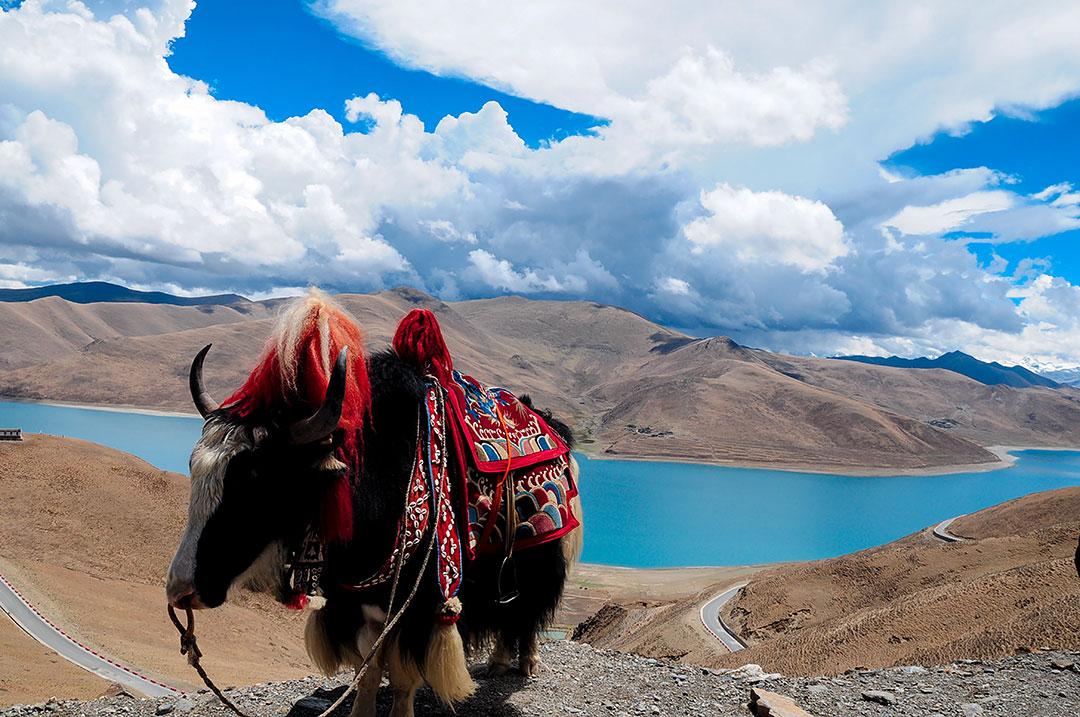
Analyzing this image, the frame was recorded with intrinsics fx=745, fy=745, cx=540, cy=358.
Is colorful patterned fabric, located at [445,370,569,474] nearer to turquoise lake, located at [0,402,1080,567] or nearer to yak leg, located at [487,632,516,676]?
yak leg, located at [487,632,516,676]

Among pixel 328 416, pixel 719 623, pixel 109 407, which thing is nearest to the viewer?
pixel 328 416

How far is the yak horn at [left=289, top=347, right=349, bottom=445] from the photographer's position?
8.66ft

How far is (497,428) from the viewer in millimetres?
4098

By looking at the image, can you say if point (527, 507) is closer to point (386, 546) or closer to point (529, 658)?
point (386, 546)

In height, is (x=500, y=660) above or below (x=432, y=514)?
below

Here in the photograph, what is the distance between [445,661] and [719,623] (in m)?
24.7

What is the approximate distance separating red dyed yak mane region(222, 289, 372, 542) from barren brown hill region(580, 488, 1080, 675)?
9.32 metres

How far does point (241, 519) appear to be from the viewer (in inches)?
110

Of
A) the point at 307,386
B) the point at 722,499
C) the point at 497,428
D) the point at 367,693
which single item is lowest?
the point at 722,499

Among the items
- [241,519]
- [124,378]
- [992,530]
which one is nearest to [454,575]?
[241,519]

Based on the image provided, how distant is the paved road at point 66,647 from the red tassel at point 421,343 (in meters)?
9.11

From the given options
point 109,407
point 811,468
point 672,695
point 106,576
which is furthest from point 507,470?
point 109,407

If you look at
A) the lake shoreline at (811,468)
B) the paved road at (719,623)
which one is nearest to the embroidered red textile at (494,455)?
the paved road at (719,623)

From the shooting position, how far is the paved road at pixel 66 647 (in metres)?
11.7
